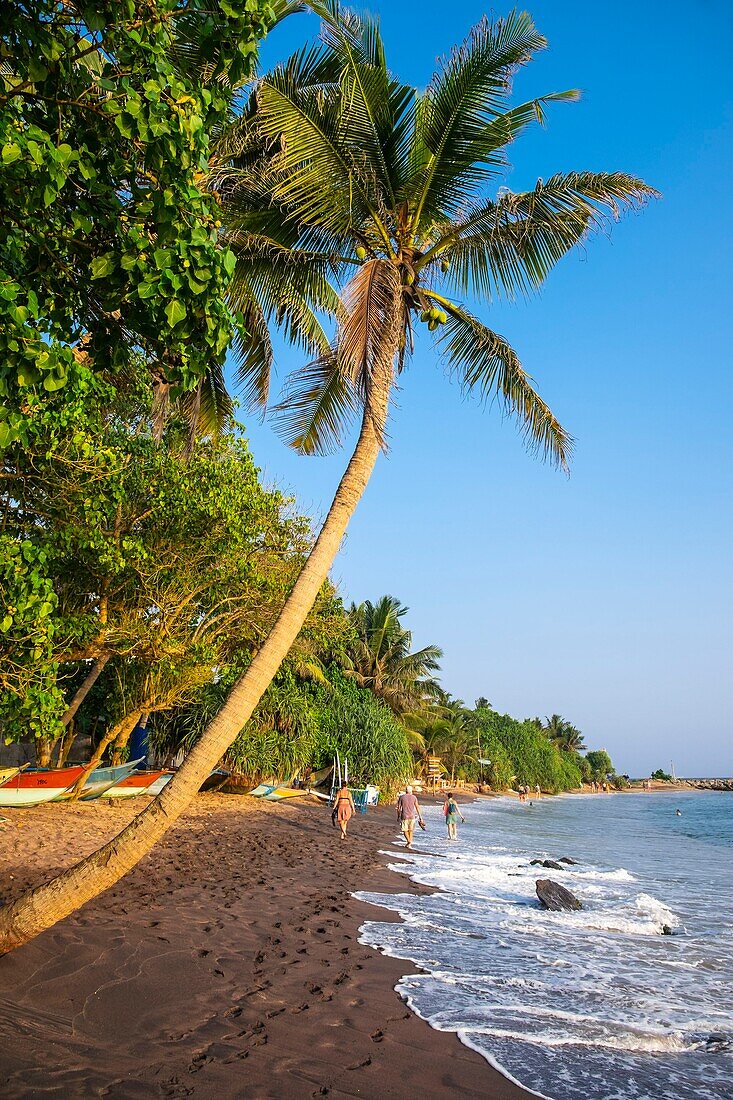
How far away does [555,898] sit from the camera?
11953mm

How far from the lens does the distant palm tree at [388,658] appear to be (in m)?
41.9

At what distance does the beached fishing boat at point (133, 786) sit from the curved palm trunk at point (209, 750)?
14.6 metres

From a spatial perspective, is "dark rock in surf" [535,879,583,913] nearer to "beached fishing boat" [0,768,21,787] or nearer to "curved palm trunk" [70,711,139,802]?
"beached fishing boat" [0,768,21,787]

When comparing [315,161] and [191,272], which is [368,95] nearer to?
[315,161]

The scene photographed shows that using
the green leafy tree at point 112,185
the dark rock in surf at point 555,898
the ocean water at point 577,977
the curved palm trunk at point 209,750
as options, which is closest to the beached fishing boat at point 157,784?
the ocean water at point 577,977

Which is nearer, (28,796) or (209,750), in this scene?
(209,750)

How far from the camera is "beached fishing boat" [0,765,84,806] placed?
50.0ft

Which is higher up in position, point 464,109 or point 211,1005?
point 464,109

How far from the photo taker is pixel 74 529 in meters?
12.3

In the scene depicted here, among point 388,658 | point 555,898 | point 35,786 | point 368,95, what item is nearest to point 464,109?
point 368,95

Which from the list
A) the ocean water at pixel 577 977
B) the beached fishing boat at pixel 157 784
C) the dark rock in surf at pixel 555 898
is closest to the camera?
the ocean water at pixel 577 977

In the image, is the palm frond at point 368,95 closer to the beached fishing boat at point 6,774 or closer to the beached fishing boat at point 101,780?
the beached fishing boat at point 6,774

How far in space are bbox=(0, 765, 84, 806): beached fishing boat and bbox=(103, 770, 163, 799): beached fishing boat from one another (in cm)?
328

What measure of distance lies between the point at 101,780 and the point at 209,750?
14565 millimetres
